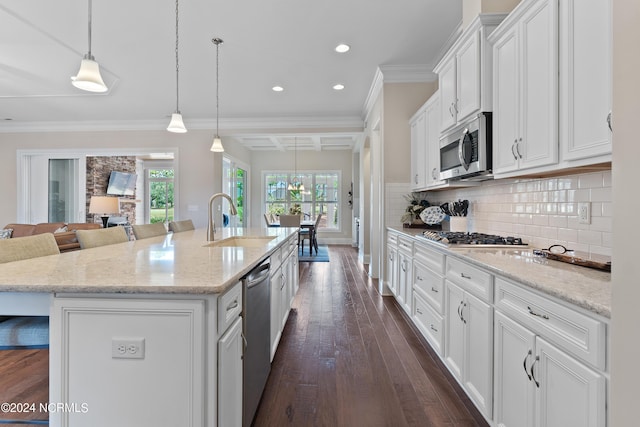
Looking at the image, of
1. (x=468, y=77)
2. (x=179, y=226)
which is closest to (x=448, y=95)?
(x=468, y=77)

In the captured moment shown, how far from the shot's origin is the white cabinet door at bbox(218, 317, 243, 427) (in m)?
1.08

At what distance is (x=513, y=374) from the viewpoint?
1272mm

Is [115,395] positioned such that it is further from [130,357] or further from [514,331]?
[514,331]

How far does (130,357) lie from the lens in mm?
1017

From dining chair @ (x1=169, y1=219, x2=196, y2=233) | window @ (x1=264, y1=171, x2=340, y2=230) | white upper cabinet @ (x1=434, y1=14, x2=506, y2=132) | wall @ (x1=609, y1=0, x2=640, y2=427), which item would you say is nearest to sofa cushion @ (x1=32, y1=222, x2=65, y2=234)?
dining chair @ (x1=169, y1=219, x2=196, y2=233)

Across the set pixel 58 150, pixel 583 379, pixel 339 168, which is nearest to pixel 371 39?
pixel 583 379

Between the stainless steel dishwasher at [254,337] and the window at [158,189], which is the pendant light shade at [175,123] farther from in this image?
the window at [158,189]

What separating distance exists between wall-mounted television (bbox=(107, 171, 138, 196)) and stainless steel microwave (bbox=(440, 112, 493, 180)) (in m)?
8.04

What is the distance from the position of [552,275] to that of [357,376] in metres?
1.37

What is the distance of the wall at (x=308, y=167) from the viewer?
358 inches

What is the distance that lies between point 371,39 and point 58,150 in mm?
6678

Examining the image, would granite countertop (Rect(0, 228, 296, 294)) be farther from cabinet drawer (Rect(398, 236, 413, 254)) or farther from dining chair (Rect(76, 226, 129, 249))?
cabinet drawer (Rect(398, 236, 413, 254))

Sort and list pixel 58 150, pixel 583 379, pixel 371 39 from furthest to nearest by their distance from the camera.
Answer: pixel 58 150
pixel 371 39
pixel 583 379

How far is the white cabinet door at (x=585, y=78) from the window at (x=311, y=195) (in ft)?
25.5
